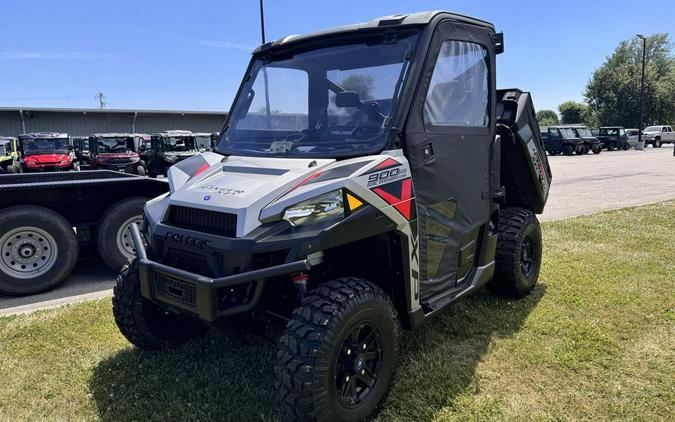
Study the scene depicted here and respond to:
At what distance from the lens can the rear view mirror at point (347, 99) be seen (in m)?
3.20

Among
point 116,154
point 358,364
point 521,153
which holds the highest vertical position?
point 116,154

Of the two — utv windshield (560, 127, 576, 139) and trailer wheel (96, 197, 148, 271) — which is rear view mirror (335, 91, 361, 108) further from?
utv windshield (560, 127, 576, 139)

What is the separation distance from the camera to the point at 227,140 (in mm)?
3689

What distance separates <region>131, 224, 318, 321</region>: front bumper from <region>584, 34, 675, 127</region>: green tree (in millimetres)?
61164

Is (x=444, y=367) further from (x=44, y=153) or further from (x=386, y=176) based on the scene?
(x=44, y=153)

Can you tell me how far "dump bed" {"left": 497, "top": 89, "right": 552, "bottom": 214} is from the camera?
4613 mm

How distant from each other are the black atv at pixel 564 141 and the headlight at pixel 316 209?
32.2 m

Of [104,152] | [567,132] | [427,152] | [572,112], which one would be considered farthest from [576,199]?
[572,112]

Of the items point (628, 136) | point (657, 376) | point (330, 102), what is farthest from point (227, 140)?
point (628, 136)

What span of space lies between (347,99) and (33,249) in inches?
163

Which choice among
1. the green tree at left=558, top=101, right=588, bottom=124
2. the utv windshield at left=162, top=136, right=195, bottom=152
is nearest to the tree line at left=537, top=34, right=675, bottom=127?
the green tree at left=558, top=101, right=588, bottom=124

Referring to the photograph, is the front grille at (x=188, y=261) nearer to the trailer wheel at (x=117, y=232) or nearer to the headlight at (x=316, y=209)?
the headlight at (x=316, y=209)

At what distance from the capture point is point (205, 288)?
8.38 ft

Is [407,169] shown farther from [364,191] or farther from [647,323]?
[647,323]
